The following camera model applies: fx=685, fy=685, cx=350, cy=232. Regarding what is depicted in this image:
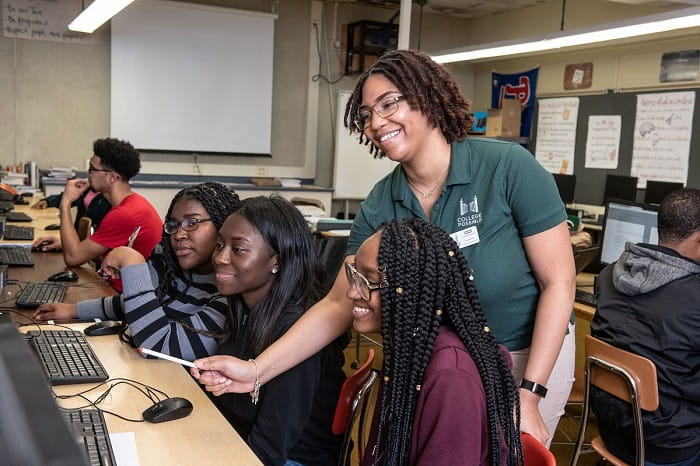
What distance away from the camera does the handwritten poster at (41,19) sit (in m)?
6.64

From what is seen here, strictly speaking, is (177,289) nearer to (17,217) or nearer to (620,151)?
(17,217)

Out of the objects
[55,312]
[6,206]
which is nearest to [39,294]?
[55,312]

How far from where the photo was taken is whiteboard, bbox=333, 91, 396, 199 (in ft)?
25.9

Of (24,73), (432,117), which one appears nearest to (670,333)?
(432,117)

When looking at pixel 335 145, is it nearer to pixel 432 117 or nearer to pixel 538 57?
pixel 538 57

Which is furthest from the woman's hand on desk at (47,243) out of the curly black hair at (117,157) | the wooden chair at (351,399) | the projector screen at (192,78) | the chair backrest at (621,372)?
the projector screen at (192,78)

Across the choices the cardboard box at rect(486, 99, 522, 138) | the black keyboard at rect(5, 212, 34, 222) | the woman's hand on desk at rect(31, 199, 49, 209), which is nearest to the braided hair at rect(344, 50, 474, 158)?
the black keyboard at rect(5, 212, 34, 222)

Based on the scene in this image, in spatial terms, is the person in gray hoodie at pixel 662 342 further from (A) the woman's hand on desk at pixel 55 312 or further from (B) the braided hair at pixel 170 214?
(A) the woman's hand on desk at pixel 55 312

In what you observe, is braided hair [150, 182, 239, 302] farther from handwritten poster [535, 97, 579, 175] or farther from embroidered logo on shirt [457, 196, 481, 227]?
handwritten poster [535, 97, 579, 175]

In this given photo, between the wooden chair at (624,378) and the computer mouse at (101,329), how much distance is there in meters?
1.61

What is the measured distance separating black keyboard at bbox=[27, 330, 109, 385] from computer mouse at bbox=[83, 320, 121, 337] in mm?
53

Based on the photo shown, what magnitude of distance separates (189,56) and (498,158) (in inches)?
248

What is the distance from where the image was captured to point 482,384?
1221 millimetres

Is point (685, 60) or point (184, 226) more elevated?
point (685, 60)
